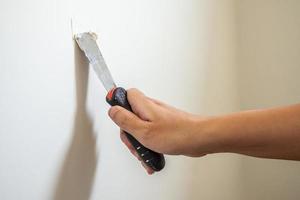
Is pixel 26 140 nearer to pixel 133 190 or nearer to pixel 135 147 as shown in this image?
pixel 135 147

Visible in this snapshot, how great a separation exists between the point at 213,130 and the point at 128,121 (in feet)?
0.38

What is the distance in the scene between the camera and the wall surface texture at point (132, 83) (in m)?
0.34

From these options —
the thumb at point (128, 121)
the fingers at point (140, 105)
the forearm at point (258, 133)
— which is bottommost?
the forearm at point (258, 133)

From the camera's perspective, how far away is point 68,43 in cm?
40

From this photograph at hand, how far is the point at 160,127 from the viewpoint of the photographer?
0.40m

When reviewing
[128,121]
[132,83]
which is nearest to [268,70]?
[132,83]

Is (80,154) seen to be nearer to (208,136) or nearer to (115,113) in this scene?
(115,113)

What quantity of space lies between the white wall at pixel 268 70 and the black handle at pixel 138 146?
69 cm

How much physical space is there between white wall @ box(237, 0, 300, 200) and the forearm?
639 millimetres

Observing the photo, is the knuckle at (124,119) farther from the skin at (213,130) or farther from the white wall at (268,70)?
the white wall at (268,70)

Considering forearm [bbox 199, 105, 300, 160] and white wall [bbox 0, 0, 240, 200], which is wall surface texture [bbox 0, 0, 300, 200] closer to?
white wall [bbox 0, 0, 240, 200]

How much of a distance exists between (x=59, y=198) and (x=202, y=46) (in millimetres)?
560

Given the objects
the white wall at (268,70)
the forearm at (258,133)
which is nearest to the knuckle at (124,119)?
the forearm at (258,133)

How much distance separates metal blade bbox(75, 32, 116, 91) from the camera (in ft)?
1.34
